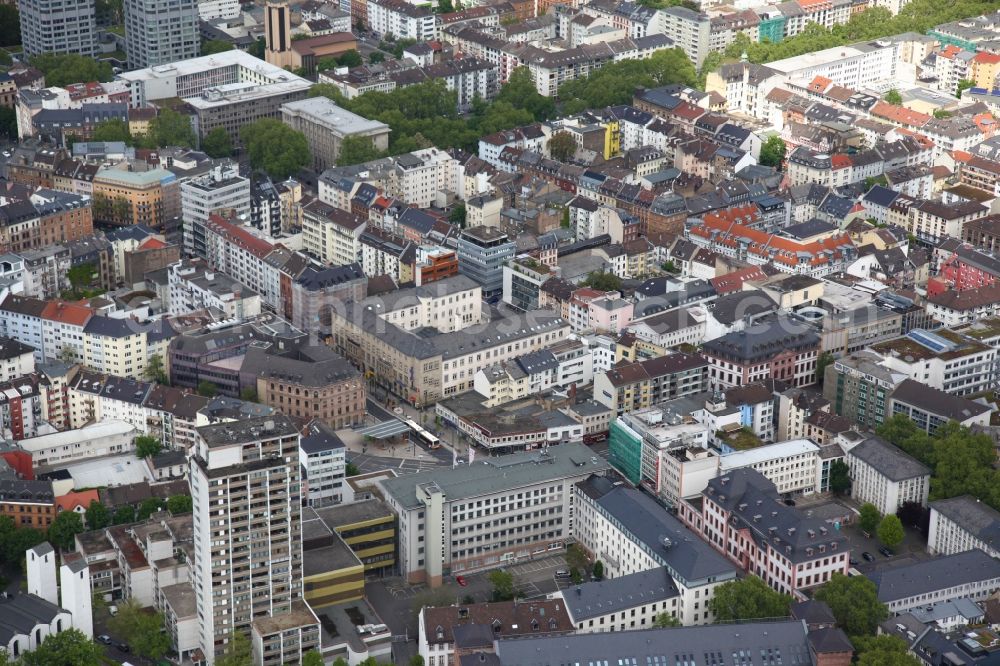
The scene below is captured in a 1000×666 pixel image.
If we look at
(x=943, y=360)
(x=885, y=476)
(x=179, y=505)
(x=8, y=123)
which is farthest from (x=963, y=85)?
(x=179, y=505)

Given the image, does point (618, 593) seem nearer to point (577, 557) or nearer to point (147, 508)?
point (577, 557)

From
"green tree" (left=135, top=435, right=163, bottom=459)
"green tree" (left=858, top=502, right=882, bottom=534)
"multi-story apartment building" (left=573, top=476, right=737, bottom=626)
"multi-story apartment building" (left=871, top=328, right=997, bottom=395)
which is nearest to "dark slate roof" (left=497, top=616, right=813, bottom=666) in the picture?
"multi-story apartment building" (left=573, top=476, right=737, bottom=626)

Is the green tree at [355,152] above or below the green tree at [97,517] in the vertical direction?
above

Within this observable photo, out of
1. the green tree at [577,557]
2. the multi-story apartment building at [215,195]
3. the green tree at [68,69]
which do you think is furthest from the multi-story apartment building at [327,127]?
the green tree at [577,557]

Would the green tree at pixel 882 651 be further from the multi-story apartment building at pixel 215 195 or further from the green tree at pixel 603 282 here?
the multi-story apartment building at pixel 215 195

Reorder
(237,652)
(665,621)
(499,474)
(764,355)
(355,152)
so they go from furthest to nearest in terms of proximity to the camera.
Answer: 1. (355,152)
2. (764,355)
3. (499,474)
4. (665,621)
5. (237,652)

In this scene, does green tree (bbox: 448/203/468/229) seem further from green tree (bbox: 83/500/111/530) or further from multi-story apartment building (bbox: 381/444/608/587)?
green tree (bbox: 83/500/111/530)
